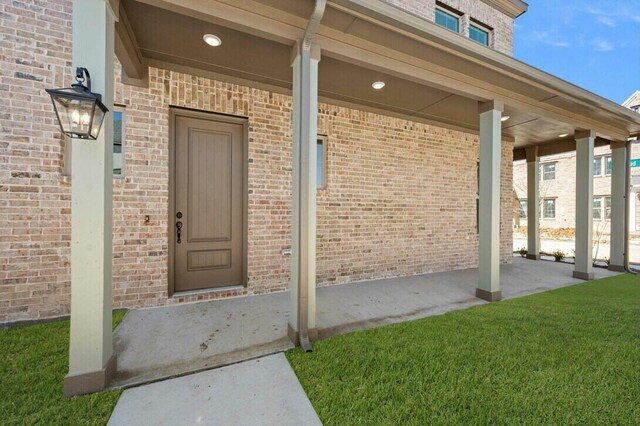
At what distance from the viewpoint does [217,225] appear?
3.94 m

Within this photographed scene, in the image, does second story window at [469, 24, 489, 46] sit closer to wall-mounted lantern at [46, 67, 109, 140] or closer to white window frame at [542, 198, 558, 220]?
wall-mounted lantern at [46, 67, 109, 140]

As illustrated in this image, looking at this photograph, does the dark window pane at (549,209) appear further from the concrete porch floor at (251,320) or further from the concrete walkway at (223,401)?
the concrete walkway at (223,401)

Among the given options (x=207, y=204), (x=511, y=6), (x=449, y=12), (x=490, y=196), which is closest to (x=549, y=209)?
(x=511, y=6)

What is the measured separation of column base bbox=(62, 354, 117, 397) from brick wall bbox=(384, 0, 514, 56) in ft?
24.3

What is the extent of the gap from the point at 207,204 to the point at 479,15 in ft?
25.3

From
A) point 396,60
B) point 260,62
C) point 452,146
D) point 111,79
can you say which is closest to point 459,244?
point 452,146

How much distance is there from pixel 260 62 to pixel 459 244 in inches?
206

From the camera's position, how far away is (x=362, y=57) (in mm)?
3061

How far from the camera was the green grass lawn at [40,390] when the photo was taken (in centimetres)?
176

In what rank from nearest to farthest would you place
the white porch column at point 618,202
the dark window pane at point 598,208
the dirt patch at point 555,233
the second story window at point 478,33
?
1. the white porch column at point 618,202
2. the second story window at point 478,33
3. the dirt patch at point 555,233
4. the dark window pane at point 598,208

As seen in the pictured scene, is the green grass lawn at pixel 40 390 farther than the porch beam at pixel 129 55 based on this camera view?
No

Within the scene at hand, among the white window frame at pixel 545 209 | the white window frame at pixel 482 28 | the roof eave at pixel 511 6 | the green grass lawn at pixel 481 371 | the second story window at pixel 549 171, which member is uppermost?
the roof eave at pixel 511 6

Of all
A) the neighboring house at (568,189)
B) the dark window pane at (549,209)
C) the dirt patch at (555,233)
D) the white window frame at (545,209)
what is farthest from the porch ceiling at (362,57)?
the dark window pane at (549,209)

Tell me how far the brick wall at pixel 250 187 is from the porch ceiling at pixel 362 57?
1.21ft
